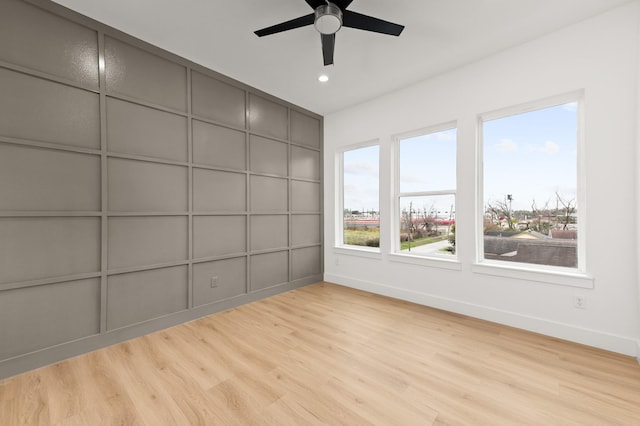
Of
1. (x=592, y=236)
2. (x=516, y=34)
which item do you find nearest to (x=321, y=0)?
(x=516, y=34)

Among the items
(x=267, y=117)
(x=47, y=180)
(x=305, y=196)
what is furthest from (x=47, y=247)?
(x=305, y=196)

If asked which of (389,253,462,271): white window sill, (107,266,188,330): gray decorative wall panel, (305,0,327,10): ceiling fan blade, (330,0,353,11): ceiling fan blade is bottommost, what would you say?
(107,266,188,330): gray decorative wall panel

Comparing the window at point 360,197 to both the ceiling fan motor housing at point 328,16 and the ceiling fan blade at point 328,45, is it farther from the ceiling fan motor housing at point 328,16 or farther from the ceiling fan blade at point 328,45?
the ceiling fan motor housing at point 328,16

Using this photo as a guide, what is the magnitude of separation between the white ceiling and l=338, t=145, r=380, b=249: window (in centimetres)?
118

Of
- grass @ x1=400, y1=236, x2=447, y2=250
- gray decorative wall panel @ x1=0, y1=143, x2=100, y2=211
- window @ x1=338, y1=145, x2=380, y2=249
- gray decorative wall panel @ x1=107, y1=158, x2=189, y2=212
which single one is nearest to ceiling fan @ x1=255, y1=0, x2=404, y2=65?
gray decorative wall panel @ x1=107, y1=158, x2=189, y2=212

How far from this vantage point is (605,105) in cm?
231

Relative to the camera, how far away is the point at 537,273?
2627 millimetres

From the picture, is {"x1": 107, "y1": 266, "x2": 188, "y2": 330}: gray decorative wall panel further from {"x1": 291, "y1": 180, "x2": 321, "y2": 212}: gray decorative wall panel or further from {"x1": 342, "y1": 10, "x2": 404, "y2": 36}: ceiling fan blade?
{"x1": 342, "y1": 10, "x2": 404, "y2": 36}: ceiling fan blade

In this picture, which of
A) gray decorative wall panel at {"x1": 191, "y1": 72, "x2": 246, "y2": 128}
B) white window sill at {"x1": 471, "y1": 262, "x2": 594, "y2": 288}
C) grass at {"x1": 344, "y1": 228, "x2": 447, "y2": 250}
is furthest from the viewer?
grass at {"x1": 344, "y1": 228, "x2": 447, "y2": 250}

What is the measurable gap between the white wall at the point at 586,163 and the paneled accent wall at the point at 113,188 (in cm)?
224

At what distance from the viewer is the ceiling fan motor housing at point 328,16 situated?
77.8 inches

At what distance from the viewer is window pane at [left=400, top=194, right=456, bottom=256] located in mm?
3426

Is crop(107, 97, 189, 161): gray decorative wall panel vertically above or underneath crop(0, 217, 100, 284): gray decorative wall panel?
above

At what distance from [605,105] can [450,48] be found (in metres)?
1.41
